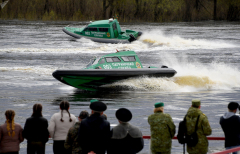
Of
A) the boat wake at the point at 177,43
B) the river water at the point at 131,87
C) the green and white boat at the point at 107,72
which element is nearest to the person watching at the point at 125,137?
the river water at the point at 131,87

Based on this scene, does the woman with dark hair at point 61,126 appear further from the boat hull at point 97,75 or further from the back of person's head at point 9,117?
the boat hull at point 97,75

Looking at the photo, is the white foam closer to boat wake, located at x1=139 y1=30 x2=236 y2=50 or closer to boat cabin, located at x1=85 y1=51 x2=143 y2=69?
boat cabin, located at x1=85 y1=51 x2=143 y2=69

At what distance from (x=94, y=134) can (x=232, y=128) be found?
2519 mm

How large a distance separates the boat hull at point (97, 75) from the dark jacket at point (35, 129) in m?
→ 10.5

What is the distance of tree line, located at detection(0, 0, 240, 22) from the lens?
71.8 meters

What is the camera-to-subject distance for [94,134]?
5.79 meters

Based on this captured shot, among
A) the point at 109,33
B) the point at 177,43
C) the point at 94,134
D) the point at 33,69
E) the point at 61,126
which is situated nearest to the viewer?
the point at 94,134

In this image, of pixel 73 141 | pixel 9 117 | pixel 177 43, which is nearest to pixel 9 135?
pixel 9 117

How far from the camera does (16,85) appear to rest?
20375 millimetres

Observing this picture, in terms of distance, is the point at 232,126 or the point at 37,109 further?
the point at 232,126

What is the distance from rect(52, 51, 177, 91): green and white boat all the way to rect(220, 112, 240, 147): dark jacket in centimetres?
1065

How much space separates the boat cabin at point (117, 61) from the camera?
17.5 metres

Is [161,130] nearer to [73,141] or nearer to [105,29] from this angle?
[73,141]

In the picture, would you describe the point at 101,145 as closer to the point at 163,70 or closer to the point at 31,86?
the point at 163,70
